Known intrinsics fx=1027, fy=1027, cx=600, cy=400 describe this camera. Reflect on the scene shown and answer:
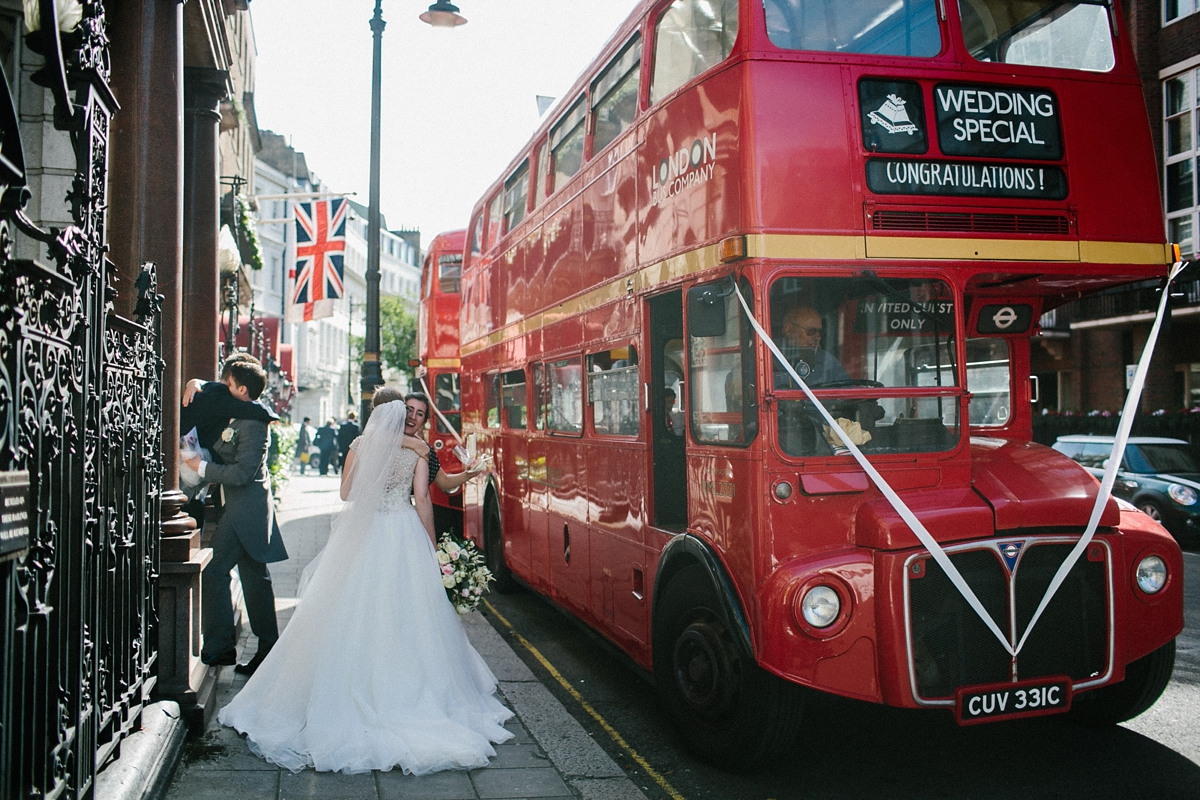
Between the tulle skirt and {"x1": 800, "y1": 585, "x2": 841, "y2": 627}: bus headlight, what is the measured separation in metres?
1.76

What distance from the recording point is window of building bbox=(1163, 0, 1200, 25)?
22.2 m

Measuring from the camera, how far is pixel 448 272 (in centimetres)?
1672

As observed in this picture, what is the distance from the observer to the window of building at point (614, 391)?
6508 millimetres

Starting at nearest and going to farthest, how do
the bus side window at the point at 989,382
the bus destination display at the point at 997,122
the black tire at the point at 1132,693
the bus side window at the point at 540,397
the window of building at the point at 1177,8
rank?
the bus destination display at the point at 997,122, the black tire at the point at 1132,693, the bus side window at the point at 989,382, the bus side window at the point at 540,397, the window of building at the point at 1177,8

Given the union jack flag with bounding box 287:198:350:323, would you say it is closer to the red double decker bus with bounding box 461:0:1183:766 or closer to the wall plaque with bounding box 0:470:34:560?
the red double decker bus with bounding box 461:0:1183:766

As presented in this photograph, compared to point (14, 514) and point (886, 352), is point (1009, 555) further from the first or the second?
point (14, 514)

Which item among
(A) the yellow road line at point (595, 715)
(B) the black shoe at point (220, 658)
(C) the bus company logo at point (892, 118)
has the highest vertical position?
(C) the bus company logo at point (892, 118)

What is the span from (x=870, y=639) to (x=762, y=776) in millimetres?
1056

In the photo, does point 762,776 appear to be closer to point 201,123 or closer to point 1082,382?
point 201,123

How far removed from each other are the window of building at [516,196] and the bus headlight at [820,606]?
235 inches

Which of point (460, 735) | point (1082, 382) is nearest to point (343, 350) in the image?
point (1082, 382)

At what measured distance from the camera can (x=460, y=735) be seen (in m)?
5.16

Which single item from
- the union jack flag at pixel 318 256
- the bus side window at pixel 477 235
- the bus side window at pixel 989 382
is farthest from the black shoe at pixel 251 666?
the union jack flag at pixel 318 256

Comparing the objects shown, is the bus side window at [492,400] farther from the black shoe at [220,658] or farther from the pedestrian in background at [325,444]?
the pedestrian in background at [325,444]
